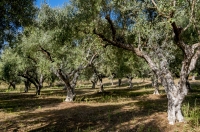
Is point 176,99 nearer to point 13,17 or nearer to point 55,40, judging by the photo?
point 13,17

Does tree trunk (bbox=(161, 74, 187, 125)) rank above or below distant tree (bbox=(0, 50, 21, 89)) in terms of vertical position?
below

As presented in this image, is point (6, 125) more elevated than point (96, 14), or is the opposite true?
point (96, 14)

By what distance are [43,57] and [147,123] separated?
21.0 meters

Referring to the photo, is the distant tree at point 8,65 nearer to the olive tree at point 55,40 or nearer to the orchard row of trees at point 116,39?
the orchard row of trees at point 116,39

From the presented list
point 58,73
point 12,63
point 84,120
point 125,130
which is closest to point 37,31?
point 58,73

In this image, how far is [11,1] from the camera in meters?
13.2

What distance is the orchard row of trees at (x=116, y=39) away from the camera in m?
15.1

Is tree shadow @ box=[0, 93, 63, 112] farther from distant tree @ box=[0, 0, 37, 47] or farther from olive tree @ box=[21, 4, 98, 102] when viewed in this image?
distant tree @ box=[0, 0, 37, 47]

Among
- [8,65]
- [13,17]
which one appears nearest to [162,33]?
[13,17]

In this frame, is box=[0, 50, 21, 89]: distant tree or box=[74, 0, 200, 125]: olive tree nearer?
box=[74, 0, 200, 125]: olive tree

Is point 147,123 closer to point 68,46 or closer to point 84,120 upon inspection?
point 84,120

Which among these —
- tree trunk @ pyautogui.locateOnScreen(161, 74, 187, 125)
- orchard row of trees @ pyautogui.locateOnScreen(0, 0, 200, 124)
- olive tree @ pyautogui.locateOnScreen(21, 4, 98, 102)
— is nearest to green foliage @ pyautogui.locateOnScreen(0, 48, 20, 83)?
orchard row of trees @ pyautogui.locateOnScreen(0, 0, 200, 124)

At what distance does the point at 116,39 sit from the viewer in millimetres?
18562

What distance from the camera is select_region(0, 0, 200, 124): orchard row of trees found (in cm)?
1513
